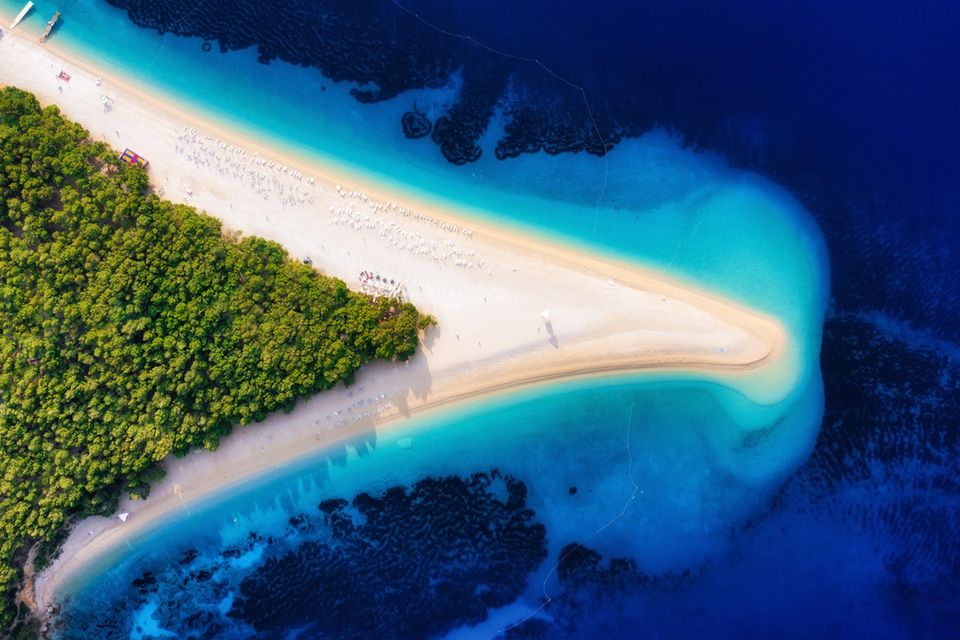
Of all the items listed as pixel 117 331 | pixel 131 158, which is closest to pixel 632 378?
pixel 117 331

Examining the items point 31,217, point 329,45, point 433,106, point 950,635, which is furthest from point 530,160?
point 950,635

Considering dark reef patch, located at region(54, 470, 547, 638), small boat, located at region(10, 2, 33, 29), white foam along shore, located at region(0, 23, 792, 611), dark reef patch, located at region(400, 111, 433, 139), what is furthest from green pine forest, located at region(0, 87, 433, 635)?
dark reef patch, located at region(400, 111, 433, 139)

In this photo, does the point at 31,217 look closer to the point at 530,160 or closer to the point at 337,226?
the point at 337,226

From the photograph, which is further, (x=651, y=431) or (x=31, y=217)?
(x=651, y=431)

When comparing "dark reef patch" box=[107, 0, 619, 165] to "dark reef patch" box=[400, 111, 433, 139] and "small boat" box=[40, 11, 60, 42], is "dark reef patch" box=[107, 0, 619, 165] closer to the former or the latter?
"dark reef patch" box=[400, 111, 433, 139]

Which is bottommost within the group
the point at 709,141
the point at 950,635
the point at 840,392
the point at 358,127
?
the point at 950,635

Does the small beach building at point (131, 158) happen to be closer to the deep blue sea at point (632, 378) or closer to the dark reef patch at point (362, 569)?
the deep blue sea at point (632, 378)
